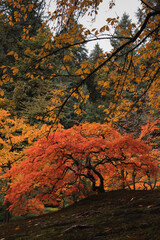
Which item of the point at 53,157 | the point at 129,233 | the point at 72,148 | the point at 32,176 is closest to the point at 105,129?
the point at 72,148

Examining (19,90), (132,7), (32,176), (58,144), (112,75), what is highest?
(19,90)

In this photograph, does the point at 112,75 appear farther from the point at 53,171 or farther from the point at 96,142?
the point at 53,171

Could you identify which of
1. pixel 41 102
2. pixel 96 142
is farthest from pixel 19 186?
pixel 41 102

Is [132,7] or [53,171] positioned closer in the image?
[132,7]

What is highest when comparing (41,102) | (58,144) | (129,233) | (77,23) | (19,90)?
(19,90)

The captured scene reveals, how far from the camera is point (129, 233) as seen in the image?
75.7 inches

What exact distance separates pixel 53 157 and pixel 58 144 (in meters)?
0.50

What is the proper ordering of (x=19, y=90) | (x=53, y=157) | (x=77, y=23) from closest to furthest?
1. (x=77, y=23)
2. (x=53, y=157)
3. (x=19, y=90)

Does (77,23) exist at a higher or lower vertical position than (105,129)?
higher

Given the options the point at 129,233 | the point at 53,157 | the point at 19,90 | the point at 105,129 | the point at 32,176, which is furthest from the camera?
the point at 19,90

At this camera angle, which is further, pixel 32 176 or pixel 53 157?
pixel 53 157

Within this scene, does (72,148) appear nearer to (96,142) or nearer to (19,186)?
(96,142)

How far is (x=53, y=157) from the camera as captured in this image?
568 cm

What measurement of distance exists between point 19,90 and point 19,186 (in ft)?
36.0
